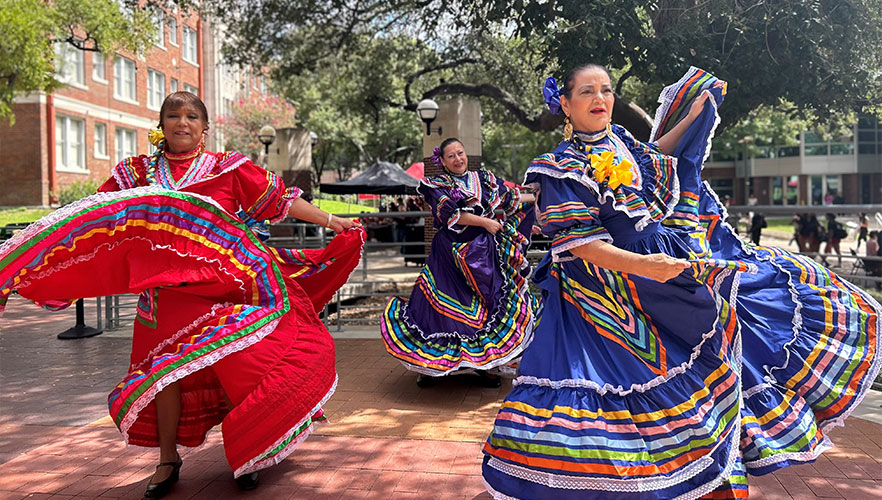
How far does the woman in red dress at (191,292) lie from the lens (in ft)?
10.2

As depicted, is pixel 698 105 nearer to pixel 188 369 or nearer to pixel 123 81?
pixel 188 369

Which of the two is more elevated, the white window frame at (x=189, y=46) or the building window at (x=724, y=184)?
the white window frame at (x=189, y=46)

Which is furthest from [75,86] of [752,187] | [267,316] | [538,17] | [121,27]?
[752,187]

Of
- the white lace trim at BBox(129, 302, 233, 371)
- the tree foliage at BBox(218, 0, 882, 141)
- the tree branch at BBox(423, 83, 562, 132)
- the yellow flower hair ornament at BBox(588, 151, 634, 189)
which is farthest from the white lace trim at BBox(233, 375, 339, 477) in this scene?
the tree branch at BBox(423, 83, 562, 132)

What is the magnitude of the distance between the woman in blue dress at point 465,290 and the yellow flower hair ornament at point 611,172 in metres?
2.63

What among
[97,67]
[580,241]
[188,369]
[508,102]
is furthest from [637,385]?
[97,67]

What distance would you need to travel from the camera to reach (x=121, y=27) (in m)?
15.1

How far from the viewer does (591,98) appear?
2.78 m

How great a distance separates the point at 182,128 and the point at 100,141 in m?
27.5

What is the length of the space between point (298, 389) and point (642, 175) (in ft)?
5.96

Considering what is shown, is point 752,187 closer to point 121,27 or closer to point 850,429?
point 121,27

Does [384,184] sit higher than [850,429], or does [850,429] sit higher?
[384,184]

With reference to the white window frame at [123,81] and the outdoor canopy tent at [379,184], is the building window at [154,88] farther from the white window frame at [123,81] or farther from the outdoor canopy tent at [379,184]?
the outdoor canopy tent at [379,184]

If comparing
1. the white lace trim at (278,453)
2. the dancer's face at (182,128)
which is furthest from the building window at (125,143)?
the white lace trim at (278,453)
